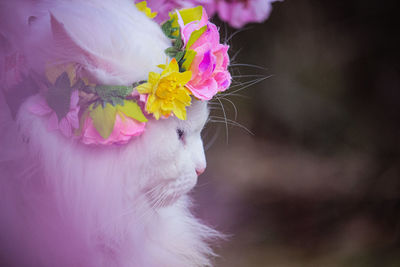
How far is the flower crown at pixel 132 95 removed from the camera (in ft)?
1.04

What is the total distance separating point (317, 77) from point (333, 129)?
8 cm

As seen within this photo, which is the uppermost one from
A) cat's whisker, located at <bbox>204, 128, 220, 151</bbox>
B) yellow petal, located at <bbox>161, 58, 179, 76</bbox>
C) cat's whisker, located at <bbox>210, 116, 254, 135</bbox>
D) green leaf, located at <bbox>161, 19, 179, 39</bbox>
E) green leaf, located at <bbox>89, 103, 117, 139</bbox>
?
green leaf, located at <bbox>161, 19, 179, 39</bbox>

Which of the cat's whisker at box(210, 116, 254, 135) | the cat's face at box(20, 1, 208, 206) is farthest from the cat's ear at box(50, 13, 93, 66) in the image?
the cat's whisker at box(210, 116, 254, 135)

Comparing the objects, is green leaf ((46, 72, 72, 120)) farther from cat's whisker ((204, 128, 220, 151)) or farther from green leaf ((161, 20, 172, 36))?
cat's whisker ((204, 128, 220, 151))

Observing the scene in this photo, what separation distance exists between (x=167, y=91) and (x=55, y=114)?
0.31ft

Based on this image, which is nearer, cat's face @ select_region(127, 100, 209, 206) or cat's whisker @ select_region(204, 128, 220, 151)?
cat's face @ select_region(127, 100, 209, 206)

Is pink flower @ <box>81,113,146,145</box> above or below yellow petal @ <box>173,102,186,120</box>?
below

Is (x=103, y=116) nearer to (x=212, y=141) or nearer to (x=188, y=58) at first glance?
→ (x=188, y=58)

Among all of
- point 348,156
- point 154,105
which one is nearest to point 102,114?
point 154,105

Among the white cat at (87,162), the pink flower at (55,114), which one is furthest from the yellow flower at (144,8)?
the pink flower at (55,114)

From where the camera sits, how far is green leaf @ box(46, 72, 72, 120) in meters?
0.31

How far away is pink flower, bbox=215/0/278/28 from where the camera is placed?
480 millimetres

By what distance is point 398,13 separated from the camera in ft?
1.81

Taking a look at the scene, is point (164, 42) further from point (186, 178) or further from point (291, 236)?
point (291, 236)
